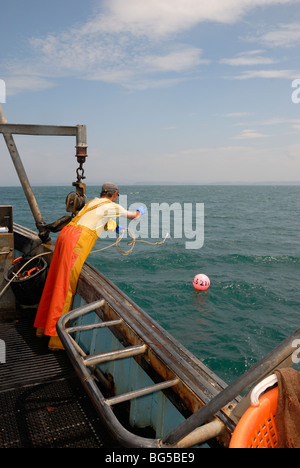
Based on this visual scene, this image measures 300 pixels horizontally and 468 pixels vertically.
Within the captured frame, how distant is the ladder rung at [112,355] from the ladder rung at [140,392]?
0.30 meters

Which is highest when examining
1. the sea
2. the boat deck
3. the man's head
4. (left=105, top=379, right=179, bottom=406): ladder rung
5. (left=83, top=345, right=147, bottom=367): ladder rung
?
the man's head

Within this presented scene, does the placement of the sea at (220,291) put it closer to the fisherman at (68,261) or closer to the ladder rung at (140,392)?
the fisherman at (68,261)

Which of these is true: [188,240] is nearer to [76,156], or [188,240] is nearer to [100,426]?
[76,156]

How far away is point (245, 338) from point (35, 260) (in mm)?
6189

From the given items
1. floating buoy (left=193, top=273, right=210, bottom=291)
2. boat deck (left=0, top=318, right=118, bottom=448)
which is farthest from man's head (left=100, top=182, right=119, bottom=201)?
floating buoy (left=193, top=273, right=210, bottom=291)

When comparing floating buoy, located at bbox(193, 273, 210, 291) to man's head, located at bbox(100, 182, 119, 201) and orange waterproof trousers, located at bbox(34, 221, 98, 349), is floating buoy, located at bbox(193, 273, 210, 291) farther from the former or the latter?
orange waterproof trousers, located at bbox(34, 221, 98, 349)

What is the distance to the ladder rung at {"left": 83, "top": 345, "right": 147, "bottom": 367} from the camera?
2453 millimetres

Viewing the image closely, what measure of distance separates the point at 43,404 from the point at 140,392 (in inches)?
64.8

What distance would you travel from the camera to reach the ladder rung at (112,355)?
2453 millimetres

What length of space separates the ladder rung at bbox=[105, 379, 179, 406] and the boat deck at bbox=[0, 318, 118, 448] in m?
1.00

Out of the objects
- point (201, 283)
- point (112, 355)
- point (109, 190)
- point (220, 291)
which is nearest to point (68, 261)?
point (109, 190)

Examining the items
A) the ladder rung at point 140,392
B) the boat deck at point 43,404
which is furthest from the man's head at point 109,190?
the ladder rung at point 140,392

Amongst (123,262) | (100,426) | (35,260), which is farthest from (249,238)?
(100,426)

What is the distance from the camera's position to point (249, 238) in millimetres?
25172
